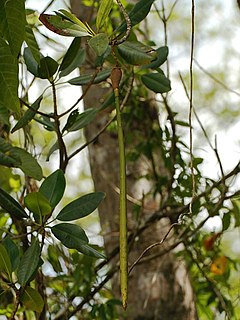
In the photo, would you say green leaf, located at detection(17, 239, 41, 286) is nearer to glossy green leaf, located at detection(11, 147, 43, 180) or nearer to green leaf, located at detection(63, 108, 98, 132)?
glossy green leaf, located at detection(11, 147, 43, 180)

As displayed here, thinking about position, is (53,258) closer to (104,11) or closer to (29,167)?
(29,167)

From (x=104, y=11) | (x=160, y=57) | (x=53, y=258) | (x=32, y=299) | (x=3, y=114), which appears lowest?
(x=32, y=299)

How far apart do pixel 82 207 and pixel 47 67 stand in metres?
0.20

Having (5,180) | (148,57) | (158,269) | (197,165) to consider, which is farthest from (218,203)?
(148,57)

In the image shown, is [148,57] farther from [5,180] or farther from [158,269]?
[158,269]

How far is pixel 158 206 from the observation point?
5.67 ft

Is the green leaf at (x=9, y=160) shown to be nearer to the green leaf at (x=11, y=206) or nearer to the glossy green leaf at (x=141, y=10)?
the green leaf at (x=11, y=206)

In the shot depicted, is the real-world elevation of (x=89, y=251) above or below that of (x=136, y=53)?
below

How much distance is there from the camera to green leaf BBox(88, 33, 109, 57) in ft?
2.62

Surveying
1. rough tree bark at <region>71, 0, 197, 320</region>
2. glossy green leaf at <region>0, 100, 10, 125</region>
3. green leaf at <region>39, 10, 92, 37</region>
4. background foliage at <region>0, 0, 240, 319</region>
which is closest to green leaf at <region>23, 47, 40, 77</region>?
background foliage at <region>0, 0, 240, 319</region>

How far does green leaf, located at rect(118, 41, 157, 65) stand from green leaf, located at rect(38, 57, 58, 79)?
143 millimetres

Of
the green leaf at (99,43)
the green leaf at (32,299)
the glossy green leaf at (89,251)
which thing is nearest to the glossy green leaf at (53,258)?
the green leaf at (32,299)

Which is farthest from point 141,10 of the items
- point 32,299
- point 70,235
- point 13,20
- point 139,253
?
point 139,253

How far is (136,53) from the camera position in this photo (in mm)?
921
